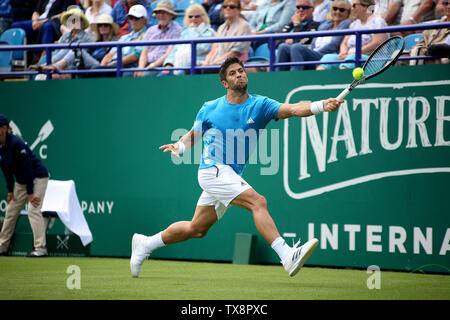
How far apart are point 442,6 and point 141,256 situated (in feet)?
18.3

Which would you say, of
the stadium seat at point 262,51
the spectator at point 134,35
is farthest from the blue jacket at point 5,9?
the stadium seat at point 262,51

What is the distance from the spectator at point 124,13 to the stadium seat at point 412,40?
5.12m

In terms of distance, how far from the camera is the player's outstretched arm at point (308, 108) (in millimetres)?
6979

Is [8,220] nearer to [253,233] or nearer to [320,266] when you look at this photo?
[253,233]

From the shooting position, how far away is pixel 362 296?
21.9ft

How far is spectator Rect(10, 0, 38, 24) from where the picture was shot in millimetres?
16016

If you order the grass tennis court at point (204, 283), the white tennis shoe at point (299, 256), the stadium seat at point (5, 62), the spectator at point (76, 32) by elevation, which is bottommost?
the grass tennis court at point (204, 283)

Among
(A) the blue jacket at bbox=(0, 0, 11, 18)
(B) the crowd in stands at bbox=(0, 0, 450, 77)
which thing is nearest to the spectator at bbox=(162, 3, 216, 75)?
(B) the crowd in stands at bbox=(0, 0, 450, 77)

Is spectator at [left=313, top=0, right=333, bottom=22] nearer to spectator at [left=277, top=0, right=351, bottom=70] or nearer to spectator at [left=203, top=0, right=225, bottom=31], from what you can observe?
spectator at [left=277, top=0, right=351, bottom=70]

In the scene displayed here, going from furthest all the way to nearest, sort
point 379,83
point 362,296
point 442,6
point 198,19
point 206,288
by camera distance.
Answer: point 198,19 → point 442,6 → point 379,83 → point 206,288 → point 362,296

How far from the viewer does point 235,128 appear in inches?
307

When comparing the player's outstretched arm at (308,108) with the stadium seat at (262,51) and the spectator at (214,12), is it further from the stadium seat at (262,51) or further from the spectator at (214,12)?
the spectator at (214,12)

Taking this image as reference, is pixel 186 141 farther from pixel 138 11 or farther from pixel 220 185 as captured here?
pixel 138 11

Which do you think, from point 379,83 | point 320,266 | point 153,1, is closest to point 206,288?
point 320,266
